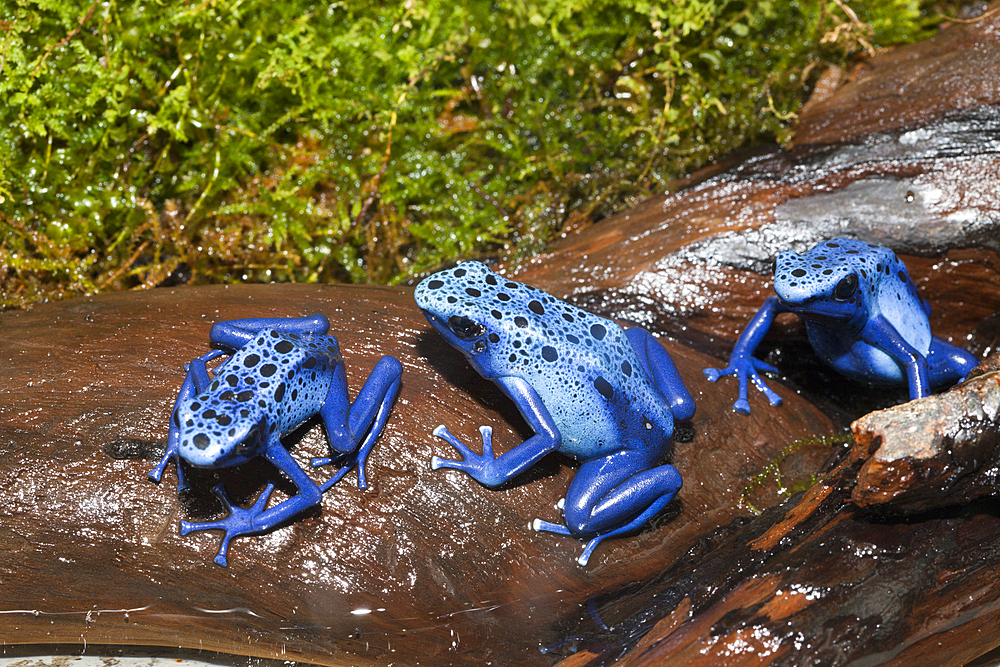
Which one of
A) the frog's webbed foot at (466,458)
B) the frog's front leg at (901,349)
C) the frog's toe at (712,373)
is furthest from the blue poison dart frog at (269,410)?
the frog's front leg at (901,349)

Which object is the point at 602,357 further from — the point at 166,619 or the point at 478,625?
the point at 166,619

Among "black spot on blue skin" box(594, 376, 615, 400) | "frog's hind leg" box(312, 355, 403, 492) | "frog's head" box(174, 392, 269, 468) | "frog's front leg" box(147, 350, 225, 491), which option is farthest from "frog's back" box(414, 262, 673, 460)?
"frog's front leg" box(147, 350, 225, 491)

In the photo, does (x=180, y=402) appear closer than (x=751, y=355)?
Yes

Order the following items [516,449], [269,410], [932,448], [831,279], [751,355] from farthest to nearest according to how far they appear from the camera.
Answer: [751,355] → [831,279] → [516,449] → [269,410] → [932,448]

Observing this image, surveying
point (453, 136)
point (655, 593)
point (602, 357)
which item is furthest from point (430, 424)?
point (453, 136)

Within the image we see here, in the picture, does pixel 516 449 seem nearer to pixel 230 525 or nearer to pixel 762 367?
pixel 230 525

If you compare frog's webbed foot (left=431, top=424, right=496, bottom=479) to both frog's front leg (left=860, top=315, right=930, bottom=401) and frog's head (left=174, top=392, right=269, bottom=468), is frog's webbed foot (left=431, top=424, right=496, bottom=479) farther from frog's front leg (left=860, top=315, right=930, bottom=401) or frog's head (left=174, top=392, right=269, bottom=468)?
frog's front leg (left=860, top=315, right=930, bottom=401)

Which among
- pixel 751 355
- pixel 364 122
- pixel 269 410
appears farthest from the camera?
pixel 364 122

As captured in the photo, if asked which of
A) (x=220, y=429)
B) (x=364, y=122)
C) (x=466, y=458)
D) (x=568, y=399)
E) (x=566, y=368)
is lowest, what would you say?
(x=466, y=458)

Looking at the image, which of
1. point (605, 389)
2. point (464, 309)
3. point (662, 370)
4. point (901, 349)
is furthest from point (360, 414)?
point (901, 349)
